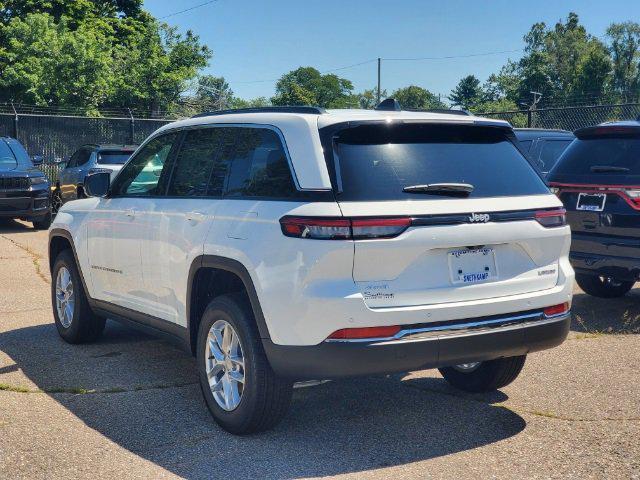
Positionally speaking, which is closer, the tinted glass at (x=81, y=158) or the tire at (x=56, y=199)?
the tinted glass at (x=81, y=158)

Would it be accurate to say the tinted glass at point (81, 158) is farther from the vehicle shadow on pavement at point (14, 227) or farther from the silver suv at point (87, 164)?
the vehicle shadow on pavement at point (14, 227)

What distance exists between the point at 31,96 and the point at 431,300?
29.5m

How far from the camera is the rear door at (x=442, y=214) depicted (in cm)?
421

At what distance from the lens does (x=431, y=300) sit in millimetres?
4312

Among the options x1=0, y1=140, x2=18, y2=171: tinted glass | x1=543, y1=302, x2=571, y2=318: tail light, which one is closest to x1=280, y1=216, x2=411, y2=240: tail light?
x1=543, y1=302, x2=571, y2=318: tail light

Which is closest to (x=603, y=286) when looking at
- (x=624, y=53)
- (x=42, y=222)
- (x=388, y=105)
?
(x=388, y=105)

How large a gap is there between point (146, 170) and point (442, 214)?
2619mm

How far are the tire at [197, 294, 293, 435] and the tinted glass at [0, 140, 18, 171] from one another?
1264cm

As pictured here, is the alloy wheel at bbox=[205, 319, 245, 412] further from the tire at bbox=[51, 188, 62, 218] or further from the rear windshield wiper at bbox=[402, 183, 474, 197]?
the tire at bbox=[51, 188, 62, 218]

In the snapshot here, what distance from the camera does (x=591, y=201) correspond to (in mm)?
7832

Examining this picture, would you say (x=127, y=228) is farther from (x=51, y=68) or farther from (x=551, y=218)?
(x=51, y=68)

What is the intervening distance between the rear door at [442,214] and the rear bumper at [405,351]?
0.18 metres

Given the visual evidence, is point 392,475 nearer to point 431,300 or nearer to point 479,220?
point 431,300

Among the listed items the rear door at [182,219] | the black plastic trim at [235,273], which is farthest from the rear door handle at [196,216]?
the black plastic trim at [235,273]
